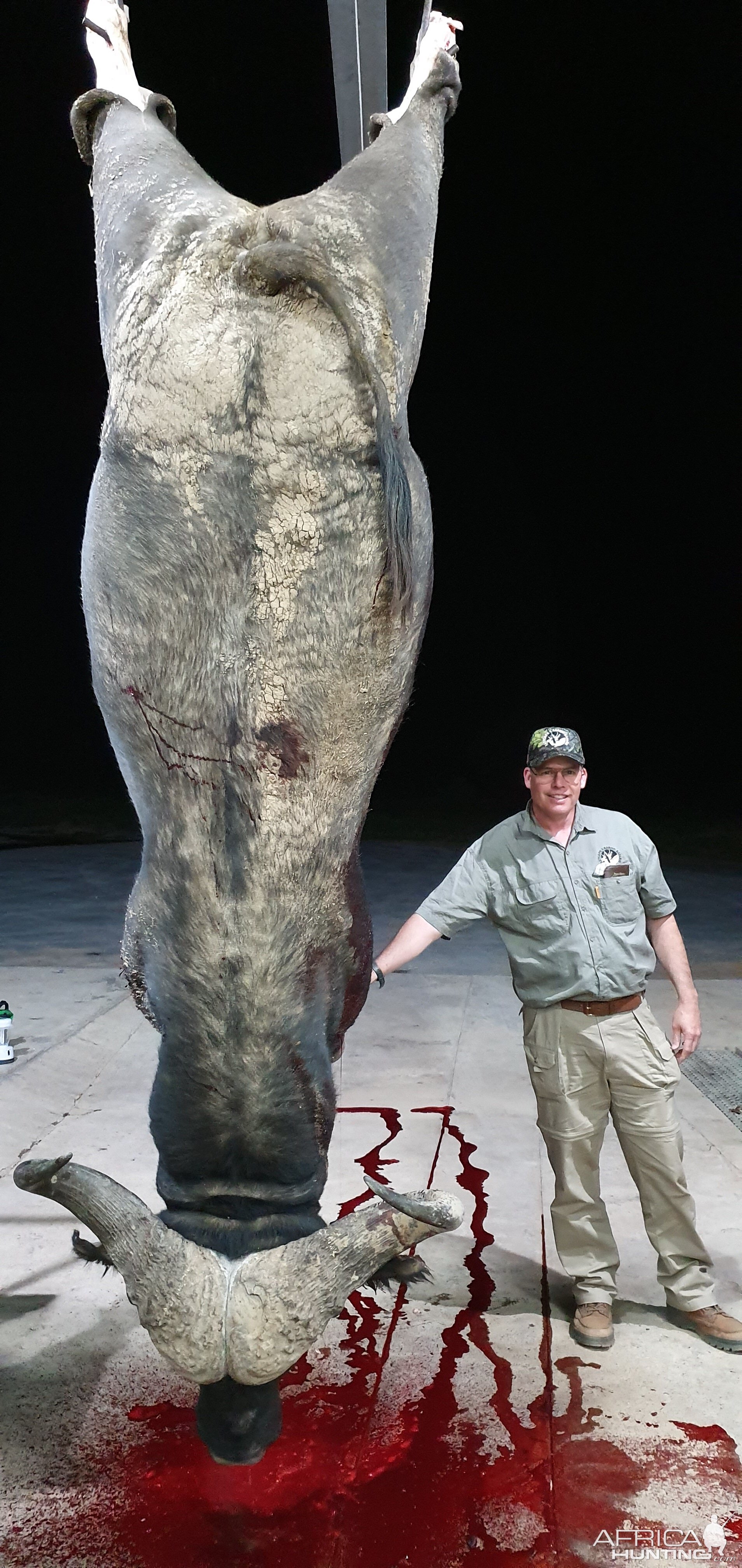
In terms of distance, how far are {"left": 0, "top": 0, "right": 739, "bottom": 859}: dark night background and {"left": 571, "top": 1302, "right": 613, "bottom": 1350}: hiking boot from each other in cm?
737

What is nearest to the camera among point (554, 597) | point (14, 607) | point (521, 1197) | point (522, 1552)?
point (522, 1552)

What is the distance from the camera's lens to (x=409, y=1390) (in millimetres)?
3258

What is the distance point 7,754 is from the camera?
71.5 feet

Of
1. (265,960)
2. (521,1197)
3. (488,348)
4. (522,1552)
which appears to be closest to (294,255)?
(265,960)

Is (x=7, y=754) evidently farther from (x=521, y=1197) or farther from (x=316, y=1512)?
(x=316, y=1512)

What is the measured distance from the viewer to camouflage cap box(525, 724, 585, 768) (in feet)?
12.7

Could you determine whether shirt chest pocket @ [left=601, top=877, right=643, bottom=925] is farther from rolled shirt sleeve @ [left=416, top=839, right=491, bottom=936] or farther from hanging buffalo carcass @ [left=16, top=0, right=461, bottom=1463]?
hanging buffalo carcass @ [left=16, top=0, right=461, bottom=1463]

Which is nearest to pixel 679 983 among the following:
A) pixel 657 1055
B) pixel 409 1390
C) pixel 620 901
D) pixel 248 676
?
pixel 657 1055

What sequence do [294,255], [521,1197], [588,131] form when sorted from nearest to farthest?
1. [294,255]
2. [521,1197]
3. [588,131]

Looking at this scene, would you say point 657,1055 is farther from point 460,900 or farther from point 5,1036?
point 5,1036

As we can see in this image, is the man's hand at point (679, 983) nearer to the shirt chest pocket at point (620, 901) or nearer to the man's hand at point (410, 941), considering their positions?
the shirt chest pocket at point (620, 901)

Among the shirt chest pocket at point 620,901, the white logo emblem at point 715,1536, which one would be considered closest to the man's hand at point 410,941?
the shirt chest pocket at point 620,901

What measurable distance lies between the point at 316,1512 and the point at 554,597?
63.8ft

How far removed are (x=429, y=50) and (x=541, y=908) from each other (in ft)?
8.56
